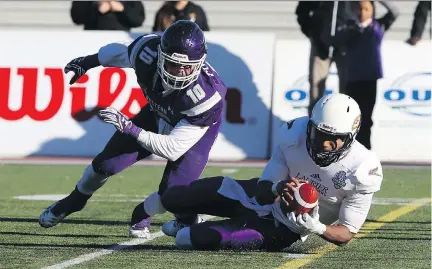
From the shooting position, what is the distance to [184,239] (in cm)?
677

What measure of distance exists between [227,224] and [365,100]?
5.61 m

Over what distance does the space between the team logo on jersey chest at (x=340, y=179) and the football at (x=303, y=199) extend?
31cm

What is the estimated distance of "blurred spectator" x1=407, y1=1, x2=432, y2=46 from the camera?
41.1 feet

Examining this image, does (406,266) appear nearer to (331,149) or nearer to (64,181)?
(331,149)

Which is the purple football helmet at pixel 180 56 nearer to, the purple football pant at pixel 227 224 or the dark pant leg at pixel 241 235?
the purple football pant at pixel 227 224

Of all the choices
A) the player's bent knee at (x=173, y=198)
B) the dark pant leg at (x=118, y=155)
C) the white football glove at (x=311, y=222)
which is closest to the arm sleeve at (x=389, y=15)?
the dark pant leg at (x=118, y=155)

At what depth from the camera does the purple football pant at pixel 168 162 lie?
7336mm

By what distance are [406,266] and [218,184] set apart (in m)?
1.19

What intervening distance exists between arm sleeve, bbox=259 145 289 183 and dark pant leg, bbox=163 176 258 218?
180mm

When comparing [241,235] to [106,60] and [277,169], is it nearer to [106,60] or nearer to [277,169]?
[277,169]

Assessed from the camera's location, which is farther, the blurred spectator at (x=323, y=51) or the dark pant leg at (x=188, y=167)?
the blurred spectator at (x=323, y=51)

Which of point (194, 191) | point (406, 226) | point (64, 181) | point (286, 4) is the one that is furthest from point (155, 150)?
point (286, 4)

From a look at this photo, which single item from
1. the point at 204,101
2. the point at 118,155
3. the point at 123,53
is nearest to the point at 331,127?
the point at 204,101

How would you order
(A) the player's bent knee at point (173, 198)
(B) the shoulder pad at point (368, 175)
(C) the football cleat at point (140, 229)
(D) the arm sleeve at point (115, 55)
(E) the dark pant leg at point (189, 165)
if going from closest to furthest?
(B) the shoulder pad at point (368, 175)
(A) the player's bent knee at point (173, 198)
(E) the dark pant leg at point (189, 165)
(C) the football cleat at point (140, 229)
(D) the arm sleeve at point (115, 55)
